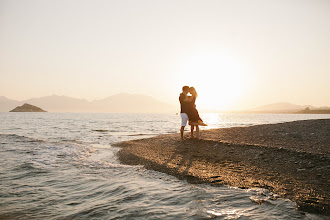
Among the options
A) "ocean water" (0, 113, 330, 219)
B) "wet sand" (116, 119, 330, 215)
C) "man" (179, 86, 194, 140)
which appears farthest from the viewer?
"man" (179, 86, 194, 140)

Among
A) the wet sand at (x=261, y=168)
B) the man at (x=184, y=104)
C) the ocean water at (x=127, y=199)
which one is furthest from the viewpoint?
the man at (x=184, y=104)

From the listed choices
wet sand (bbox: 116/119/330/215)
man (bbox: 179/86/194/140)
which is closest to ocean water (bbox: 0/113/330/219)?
wet sand (bbox: 116/119/330/215)

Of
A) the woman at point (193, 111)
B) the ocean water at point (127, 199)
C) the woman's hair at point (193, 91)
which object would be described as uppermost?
the woman's hair at point (193, 91)

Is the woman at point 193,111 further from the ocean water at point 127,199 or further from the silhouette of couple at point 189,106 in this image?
the ocean water at point 127,199

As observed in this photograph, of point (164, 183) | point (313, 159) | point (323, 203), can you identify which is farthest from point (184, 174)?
point (313, 159)

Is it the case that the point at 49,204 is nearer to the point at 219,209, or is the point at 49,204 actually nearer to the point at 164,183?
the point at 164,183

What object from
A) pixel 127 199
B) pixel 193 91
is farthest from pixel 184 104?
pixel 127 199

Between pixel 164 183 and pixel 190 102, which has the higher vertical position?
pixel 190 102

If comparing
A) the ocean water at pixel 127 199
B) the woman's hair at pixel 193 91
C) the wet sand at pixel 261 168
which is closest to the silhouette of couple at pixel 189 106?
the woman's hair at pixel 193 91

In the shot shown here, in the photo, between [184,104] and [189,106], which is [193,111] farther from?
[184,104]

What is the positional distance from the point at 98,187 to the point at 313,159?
275 inches

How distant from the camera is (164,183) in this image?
600cm

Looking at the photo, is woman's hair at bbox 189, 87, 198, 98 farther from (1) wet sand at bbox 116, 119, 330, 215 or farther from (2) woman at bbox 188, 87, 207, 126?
(1) wet sand at bbox 116, 119, 330, 215

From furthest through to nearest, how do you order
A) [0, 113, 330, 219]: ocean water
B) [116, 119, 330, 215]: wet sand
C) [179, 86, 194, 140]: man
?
[179, 86, 194, 140]: man < [116, 119, 330, 215]: wet sand < [0, 113, 330, 219]: ocean water
